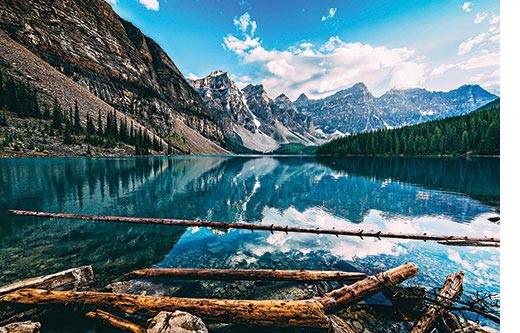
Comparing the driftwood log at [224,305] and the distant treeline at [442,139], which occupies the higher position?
the distant treeline at [442,139]

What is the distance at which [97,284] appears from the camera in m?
12.1

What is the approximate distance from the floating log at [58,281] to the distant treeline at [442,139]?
6612 inches

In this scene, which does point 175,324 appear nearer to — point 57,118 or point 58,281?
point 58,281

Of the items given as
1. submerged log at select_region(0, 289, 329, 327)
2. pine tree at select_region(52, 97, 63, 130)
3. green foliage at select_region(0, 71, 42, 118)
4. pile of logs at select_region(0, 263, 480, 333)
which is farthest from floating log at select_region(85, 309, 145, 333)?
green foliage at select_region(0, 71, 42, 118)

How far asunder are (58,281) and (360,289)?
36.0ft

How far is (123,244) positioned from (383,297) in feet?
51.9

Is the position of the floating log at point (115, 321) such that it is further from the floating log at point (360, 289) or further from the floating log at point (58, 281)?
the floating log at point (360, 289)

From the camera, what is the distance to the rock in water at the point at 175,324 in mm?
Answer: 6562

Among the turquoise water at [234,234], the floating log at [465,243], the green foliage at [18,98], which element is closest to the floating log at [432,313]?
the turquoise water at [234,234]

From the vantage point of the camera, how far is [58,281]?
31.6 feet

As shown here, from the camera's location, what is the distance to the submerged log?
25.2ft

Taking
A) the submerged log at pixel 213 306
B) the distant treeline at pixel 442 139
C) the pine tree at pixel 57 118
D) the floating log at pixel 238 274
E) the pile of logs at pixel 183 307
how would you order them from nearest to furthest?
the pile of logs at pixel 183 307 < the submerged log at pixel 213 306 < the floating log at pixel 238 274 < the pine tree at pixel 57 118 < the distant treeline at pixel 442 139

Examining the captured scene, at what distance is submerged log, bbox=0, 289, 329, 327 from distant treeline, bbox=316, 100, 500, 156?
164m

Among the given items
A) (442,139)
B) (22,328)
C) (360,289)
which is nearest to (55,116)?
(22,328)
